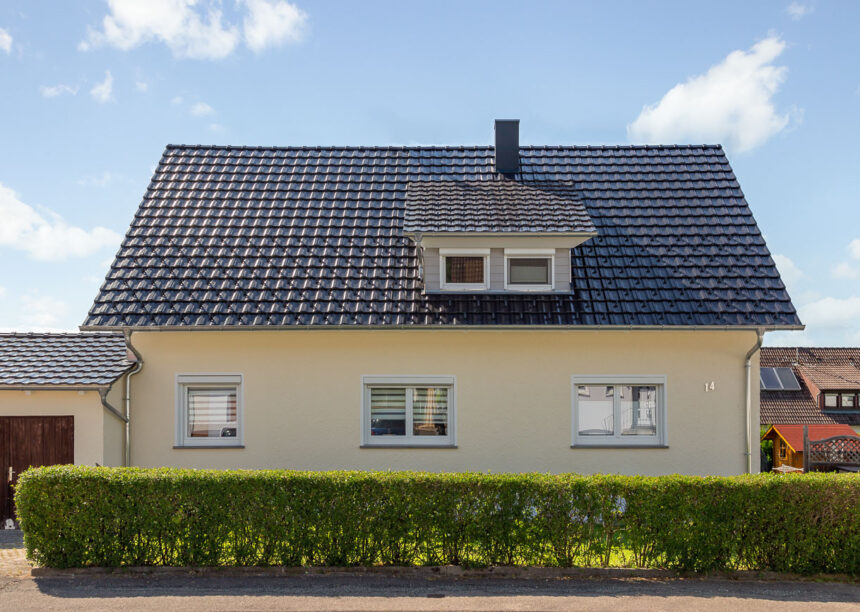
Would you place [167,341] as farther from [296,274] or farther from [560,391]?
[560,391]

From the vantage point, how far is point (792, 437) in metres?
32.9

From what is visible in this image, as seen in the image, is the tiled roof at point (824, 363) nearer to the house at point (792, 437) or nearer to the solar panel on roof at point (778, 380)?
the solar panel on roof at point (778, 380)

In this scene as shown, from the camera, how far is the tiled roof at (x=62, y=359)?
10.6 m

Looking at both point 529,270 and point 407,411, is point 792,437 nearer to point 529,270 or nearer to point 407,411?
point 529,270

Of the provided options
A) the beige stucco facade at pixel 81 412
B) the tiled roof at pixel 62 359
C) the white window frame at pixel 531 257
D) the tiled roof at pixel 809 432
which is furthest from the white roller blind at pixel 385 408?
the tiled roof at pixel 809 432

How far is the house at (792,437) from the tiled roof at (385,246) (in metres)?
23.1

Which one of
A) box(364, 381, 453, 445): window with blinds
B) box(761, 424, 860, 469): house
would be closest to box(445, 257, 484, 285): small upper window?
box(364, 381, 453, 445): window with blinds

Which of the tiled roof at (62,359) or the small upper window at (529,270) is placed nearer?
the tiled roof at (62,359)

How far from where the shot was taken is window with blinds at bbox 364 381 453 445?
11.0 m

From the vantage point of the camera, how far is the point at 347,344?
428 inches

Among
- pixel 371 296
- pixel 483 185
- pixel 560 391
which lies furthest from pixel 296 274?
pixel 560 391

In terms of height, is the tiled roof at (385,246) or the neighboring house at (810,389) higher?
the tiled roof at (385,246)

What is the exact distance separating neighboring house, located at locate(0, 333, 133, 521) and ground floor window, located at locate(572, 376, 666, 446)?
298 inches

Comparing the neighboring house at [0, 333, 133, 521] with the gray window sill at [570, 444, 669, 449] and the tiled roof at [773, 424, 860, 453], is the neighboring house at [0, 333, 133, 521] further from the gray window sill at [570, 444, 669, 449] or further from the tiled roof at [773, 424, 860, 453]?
the tiled roof at [773, 424, 860, 453]
